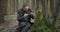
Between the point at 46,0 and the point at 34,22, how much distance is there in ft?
1.34

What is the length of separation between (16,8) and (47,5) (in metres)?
0.50

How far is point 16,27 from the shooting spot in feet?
293

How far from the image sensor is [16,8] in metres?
89.4

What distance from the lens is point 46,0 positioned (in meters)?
89.4

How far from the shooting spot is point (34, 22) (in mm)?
89375

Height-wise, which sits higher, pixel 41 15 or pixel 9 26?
pixel 41 15

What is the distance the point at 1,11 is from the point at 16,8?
0.25 m

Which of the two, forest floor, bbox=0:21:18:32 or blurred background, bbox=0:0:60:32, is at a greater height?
blurred background, bbox=0:0:60:32

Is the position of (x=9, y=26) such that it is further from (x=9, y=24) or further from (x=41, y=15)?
(x=41, y=15)

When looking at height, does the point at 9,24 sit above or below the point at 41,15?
below

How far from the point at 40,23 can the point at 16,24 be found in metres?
0.39

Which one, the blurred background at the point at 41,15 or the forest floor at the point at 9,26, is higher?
the blurred background at the point at 41,15

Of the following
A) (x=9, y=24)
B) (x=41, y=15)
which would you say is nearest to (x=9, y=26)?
(x=9, y=24)

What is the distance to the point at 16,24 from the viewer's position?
89.4m
